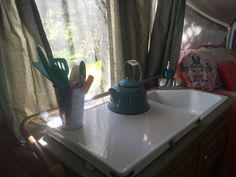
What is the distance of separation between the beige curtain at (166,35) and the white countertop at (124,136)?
2.18 feet

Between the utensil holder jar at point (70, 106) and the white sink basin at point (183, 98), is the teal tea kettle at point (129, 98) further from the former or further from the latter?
the white sink basin at point (183, 98)

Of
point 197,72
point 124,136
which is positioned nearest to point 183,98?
point 197,72

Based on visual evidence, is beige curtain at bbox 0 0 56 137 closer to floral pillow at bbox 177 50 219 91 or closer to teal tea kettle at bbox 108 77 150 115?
teal tea kettle at bbox 108 77 150 115

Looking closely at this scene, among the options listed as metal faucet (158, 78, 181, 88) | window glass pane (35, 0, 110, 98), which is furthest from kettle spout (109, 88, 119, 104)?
metal faucet (158, 78, 181, 88)

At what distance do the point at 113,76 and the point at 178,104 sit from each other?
18.4 inches

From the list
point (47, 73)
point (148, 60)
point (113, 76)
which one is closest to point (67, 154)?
point (47, 73)

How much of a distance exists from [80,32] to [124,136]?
2.33 feet

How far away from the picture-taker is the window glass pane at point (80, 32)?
105 cm

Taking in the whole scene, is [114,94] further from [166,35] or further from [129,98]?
[166,35]

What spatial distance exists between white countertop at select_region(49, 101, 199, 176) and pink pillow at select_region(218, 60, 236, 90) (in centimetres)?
91

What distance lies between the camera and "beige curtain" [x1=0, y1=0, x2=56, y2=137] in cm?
85

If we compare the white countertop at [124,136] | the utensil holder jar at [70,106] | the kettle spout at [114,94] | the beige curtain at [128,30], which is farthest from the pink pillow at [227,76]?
the utensil holder jar at [70,106]

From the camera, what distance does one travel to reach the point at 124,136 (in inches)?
29.1

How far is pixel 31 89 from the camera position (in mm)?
958
